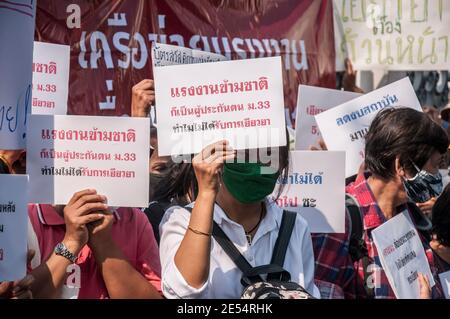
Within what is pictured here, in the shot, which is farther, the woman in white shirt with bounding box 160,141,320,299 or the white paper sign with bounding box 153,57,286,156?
the white paper sign with bounding box 153,57,286,156

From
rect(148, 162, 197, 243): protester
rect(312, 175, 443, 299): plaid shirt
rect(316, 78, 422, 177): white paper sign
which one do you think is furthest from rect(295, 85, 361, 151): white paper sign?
rect(148, 162, 197, 243): protester

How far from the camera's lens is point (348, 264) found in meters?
4.03

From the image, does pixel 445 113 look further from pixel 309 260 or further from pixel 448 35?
pixel 309 260

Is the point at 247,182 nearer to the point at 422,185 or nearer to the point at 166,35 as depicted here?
the point at 422,185

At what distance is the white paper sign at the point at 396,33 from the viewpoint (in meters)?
6.10

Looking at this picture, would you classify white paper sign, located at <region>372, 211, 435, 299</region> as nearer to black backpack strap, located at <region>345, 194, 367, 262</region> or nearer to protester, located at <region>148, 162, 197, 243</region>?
black backpack strap, located at <region>345, 194, 367, 262</region>

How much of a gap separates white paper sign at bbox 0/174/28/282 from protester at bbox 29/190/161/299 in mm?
140

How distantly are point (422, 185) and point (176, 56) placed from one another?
Result: 1.24 m

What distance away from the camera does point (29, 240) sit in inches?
137

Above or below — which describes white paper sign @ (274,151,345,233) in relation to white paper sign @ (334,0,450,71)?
below

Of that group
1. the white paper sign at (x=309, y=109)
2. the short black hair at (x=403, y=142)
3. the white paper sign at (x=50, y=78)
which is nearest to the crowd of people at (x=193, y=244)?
the short black hair at (x=403, y=142)

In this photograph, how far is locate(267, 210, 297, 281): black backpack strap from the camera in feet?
10.8

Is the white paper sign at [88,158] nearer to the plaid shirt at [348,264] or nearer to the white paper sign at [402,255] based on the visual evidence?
the plaid shirt at [348,264]

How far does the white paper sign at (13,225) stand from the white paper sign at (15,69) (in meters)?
0.23
